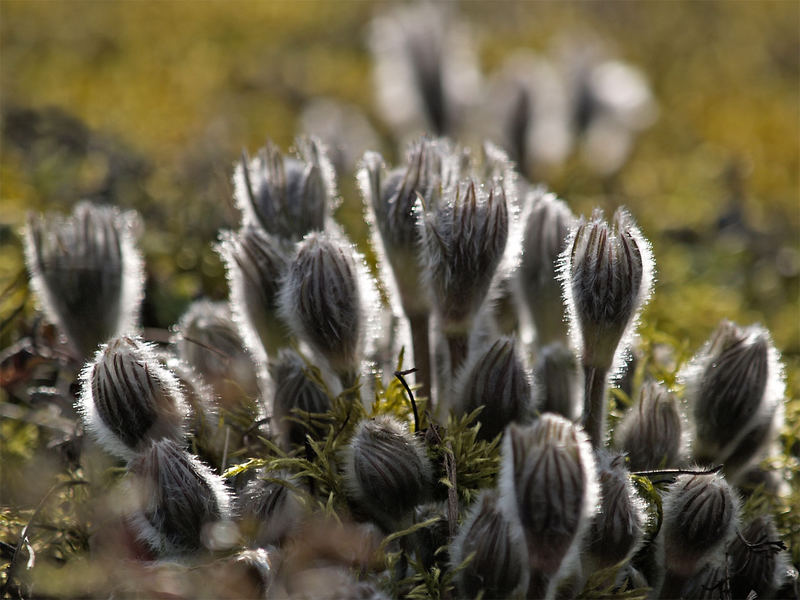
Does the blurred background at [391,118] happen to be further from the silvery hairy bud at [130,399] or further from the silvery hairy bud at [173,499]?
the silvery hairy bud at [173,499]

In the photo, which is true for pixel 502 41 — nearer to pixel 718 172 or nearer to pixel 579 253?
pixel 718 172

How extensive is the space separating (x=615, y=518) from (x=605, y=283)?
14.8 inches

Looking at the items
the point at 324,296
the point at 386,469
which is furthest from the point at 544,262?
the point at 386,469

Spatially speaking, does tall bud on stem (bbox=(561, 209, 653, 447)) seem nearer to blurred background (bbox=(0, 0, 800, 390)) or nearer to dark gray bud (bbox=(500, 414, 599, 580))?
dark gray bud (bbox=(500, 414, 599, 580))

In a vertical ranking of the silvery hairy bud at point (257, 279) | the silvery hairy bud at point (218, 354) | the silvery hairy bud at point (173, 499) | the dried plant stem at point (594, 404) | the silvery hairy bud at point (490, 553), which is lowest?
the silvery hairy bud at point (490, 553)

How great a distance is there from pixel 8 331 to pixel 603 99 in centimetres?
272

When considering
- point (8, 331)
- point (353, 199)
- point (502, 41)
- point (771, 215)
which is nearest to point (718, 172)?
point (771, 215)

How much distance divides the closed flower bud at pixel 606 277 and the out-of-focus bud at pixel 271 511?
0.57 m

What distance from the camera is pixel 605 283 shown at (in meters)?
1.44

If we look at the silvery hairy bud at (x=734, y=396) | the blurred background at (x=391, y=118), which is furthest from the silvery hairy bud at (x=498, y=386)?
the blurred background at (x=391, y=118)

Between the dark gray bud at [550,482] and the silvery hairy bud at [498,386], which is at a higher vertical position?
the silvery hairy bud at [498,386]

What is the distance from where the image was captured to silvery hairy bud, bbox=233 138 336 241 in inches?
72.4

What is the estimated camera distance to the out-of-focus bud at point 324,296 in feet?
5.15

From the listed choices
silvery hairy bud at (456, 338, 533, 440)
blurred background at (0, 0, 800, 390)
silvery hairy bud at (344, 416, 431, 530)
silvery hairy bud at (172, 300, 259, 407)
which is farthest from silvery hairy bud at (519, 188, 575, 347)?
silvery hairy bud at (172, 300, 259, 407)
